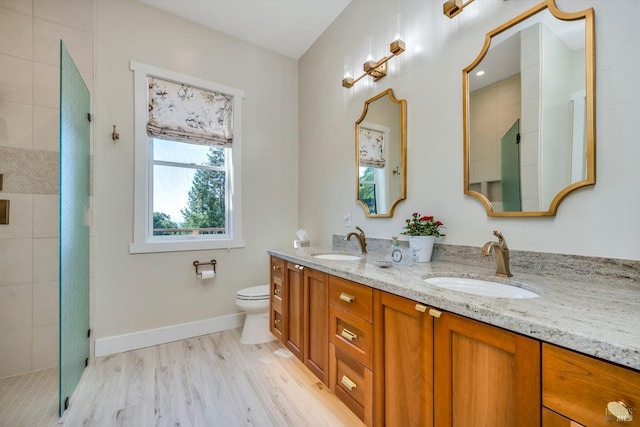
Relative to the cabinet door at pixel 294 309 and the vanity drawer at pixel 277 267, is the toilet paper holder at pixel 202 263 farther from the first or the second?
the cabinet door at pixel 294 309

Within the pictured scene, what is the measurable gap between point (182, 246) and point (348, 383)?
190cm

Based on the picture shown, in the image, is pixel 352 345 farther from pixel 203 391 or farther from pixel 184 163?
pixel 184 163

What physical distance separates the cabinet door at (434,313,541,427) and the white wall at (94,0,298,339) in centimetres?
229

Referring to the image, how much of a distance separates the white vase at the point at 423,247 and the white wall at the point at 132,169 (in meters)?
1.81

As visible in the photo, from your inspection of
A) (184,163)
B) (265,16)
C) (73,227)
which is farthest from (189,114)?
(73,227)

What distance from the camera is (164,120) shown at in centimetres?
251

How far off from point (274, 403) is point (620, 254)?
5.89ft

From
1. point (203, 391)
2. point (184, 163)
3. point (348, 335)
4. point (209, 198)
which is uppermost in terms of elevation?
point (184, 163)

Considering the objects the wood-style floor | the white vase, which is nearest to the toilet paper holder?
the wood-style floor

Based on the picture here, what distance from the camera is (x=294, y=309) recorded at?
6.40 ft

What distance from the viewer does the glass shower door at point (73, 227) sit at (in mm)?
1581

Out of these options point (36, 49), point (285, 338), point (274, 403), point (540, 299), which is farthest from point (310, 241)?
point (36, 49)

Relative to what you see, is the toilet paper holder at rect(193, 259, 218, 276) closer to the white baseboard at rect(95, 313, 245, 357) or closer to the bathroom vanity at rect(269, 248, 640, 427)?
the white baseboard at rect(95, 313, 245, 357)

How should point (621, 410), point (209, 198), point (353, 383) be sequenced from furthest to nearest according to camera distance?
point (209, 198), point (353, 383), point (621, 410)
